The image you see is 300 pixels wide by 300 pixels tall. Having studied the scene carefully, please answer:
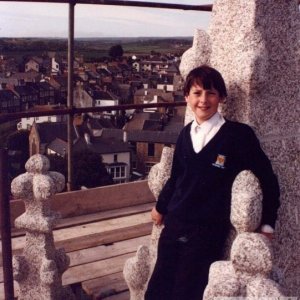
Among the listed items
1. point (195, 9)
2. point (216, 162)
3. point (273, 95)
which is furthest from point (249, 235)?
point (195, 9)

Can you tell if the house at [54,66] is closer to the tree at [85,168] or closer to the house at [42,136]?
the house at [42,136]

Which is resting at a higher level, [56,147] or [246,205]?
[246,205]

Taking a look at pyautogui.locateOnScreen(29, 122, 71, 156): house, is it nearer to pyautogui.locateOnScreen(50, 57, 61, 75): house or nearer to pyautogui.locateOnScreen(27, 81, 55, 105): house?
pyautogui.locateOnScreen(27, 81, 55, 105): house

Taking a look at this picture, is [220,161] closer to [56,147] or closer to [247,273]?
[247,273]

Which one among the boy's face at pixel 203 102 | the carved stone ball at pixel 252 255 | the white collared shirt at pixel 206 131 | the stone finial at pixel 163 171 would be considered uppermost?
the boy's face at pixel 203 102

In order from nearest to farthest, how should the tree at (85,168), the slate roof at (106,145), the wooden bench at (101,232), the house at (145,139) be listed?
the wooden bench at (101,232) < the tree at (85,168) < the house at (145,139) < the slate roof at (106,145)

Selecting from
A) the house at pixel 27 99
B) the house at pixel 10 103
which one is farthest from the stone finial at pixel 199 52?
the house at pixel 27 99

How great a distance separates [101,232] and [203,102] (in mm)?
1639

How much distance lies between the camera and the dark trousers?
82.6 inches

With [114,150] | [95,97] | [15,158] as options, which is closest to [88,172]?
[15,158]

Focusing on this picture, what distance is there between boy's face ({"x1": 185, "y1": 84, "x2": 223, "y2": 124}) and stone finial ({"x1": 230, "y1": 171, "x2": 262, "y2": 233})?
12.9 inches

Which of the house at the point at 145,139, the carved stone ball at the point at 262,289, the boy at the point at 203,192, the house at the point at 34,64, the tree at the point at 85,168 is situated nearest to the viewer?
the carved stone ball at the point at 262,289

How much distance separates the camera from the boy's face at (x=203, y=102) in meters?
2.15

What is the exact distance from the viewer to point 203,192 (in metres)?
2.11
